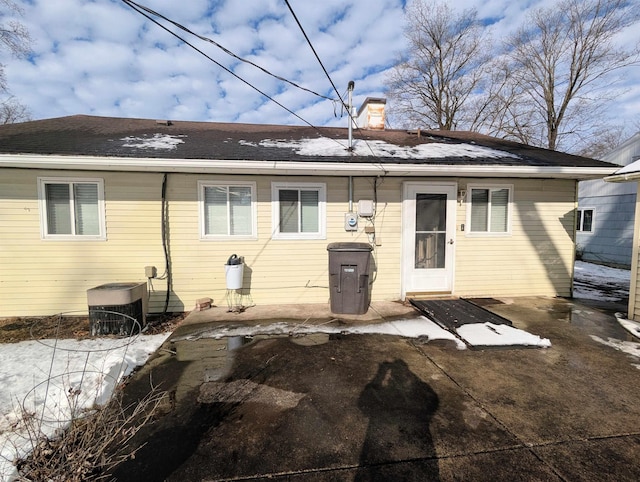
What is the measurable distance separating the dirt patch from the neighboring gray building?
45.4ft

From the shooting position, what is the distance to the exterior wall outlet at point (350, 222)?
538 cm

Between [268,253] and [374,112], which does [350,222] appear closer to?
[268,253]

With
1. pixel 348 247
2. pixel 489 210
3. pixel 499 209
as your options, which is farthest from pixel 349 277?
pixel 499 209

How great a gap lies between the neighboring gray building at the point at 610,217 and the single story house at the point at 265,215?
6.93 metres

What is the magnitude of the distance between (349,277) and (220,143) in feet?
11.6

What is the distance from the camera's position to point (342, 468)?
1815mm

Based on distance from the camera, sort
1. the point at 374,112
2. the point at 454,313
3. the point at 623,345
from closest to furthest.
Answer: the point at 623,345
the point at 454,313
the point at 374,112

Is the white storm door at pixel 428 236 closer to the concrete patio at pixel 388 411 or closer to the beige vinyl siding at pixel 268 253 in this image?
the beige vinyl siding at pixel 268 253

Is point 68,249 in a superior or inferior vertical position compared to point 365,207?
inferior

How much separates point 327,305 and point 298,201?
2.00 m

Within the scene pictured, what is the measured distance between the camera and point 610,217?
1073cm

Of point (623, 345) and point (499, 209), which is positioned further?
point (499, 209)

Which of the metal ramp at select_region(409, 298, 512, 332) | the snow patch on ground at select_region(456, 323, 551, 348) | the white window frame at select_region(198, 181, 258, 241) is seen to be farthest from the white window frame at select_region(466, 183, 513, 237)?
the white window frame at select_region(198, 181, 258, 241)

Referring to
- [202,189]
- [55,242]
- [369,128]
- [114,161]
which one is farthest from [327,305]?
[369,128]
